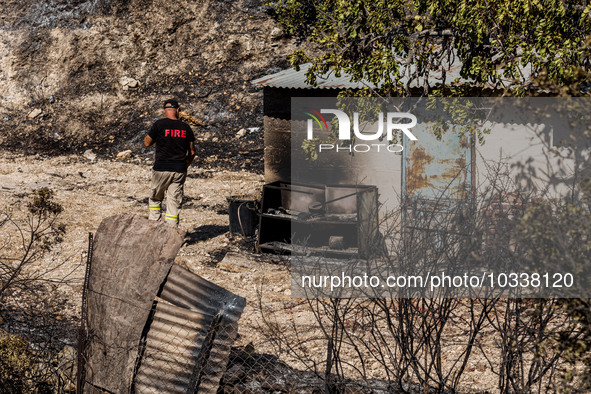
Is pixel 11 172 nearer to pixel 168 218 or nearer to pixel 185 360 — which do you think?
pixel 168 218

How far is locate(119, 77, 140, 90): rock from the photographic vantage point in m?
19.7

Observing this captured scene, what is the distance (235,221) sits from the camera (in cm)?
1103

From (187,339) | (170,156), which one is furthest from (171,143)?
(187,339)

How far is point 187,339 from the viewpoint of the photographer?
4625 mm

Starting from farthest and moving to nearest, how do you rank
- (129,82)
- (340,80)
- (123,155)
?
(129,82) → (123,155) → (340,80)

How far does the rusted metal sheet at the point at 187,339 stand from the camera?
15.1 ft

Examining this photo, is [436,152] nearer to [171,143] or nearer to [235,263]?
[235,263]

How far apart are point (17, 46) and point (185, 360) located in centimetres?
1830

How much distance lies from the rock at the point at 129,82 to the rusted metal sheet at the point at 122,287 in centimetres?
1578

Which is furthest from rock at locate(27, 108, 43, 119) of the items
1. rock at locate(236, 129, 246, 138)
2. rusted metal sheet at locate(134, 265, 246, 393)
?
rusted metal sheet at locate(134, 265, 246, 393)

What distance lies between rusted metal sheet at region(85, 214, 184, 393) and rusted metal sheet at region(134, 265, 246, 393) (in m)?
0.10

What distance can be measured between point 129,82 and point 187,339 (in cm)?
1638

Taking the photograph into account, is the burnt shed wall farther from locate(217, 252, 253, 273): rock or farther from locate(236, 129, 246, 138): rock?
locate(236, 129, 246, 138): rock

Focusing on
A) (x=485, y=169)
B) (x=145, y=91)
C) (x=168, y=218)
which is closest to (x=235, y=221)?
(x=168, y=218)
